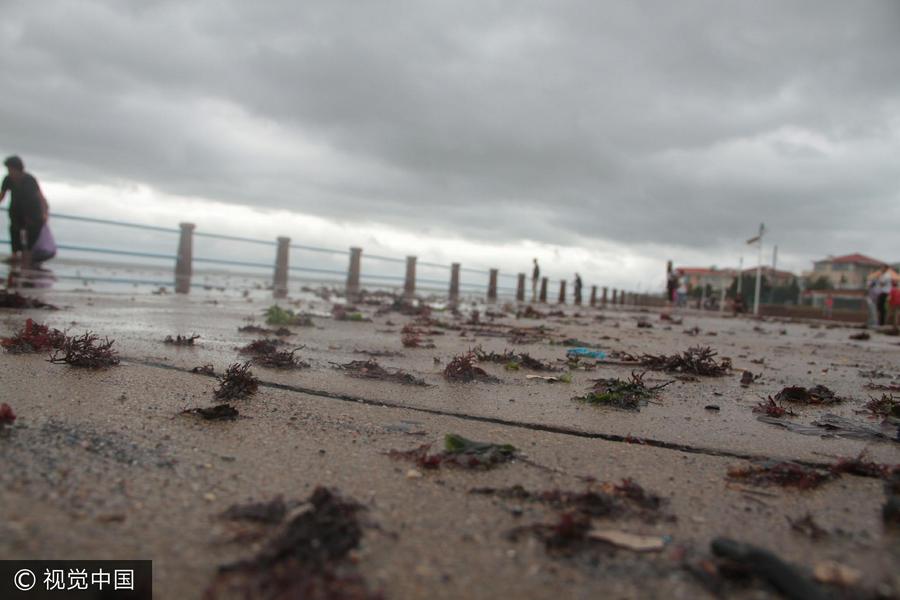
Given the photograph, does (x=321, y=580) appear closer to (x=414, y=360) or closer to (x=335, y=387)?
(x=335, y=387)

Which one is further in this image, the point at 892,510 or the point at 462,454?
the point at 462,454

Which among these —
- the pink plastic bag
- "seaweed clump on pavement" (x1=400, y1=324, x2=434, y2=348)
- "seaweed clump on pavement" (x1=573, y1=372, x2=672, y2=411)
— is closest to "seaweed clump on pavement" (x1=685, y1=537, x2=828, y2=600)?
"seaweed clump on pavement" (x1=573, y1=372, x2=672, y2=411)

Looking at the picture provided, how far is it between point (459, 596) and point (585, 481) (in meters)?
0.72

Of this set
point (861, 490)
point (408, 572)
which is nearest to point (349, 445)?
point (408, 572)

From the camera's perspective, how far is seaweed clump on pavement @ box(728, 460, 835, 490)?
68.9 inches

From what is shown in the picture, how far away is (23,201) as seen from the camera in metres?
8.41

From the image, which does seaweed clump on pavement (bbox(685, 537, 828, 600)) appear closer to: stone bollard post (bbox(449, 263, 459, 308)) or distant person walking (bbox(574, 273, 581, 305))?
stone bollard post (bbox(449, 263, 459, 308))

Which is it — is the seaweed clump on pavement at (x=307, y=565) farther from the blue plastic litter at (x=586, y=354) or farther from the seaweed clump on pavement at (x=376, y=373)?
the blue plastic litter at (x=586, y=354)

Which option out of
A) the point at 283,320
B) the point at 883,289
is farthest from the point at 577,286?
the point at 283,320

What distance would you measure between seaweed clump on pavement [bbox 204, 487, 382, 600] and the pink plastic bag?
9859 mm

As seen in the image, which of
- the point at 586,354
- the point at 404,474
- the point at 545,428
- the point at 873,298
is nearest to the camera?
the point at 404,474

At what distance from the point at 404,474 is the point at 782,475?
45.7 inches

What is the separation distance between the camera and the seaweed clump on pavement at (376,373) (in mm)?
3188

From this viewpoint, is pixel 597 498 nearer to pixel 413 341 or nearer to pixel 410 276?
pixel 413 341
